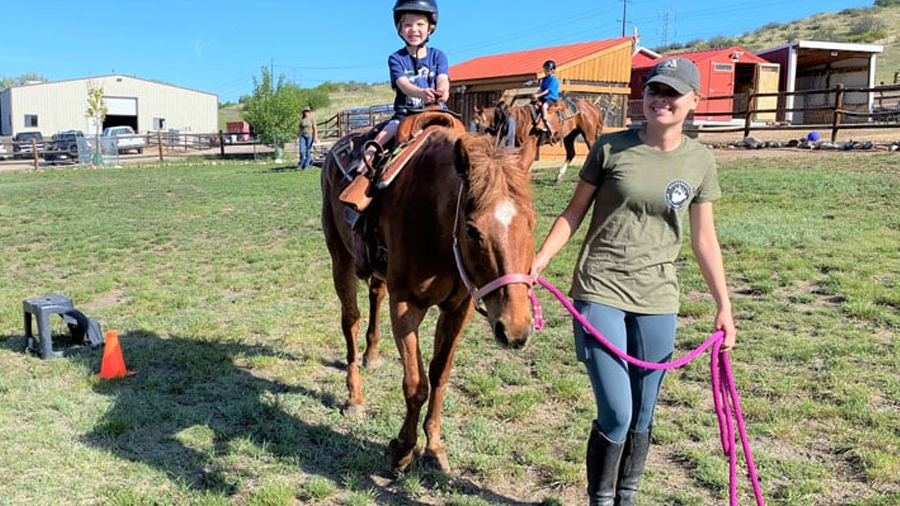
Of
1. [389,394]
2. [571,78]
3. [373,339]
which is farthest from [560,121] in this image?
[389,394]

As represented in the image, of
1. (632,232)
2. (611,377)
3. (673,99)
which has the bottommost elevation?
(611,377)

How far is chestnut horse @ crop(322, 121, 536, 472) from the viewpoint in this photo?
2.63 m

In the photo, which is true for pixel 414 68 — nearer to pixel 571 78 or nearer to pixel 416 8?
pixel 416 8

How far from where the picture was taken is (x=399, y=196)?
142 inches

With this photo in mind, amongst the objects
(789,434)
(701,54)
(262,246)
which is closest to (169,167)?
(262,246)

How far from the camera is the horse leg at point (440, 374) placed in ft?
12.1

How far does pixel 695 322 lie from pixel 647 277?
3.45 m

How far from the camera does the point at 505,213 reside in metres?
2.66

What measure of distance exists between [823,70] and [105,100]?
54014 mm

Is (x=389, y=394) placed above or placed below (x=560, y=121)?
below

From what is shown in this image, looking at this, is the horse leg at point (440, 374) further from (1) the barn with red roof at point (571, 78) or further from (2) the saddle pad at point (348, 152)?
(1) the barn with red roof at point (571, 78)

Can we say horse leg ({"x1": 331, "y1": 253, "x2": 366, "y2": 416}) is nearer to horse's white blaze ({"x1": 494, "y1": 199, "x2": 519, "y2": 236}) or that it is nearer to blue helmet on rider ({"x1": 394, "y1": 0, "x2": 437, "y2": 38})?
blue helmet on rider ({"x1": 394, "y1": 0, "x2": 437, "y2": 38})

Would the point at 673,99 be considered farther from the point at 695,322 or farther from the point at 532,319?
the point at 695,322

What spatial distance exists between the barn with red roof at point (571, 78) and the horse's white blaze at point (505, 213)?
59.5ft
